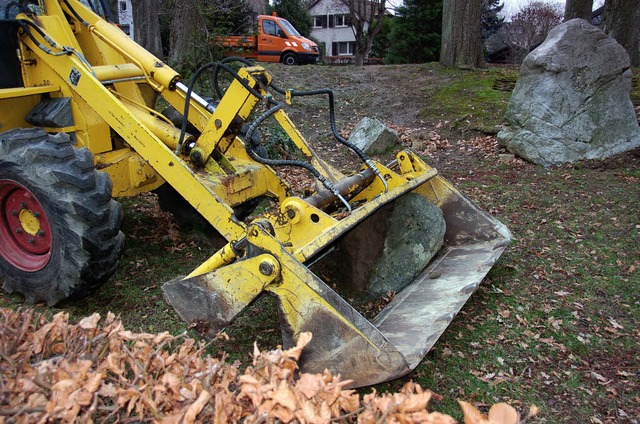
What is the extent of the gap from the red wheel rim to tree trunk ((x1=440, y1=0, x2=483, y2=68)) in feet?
34.4

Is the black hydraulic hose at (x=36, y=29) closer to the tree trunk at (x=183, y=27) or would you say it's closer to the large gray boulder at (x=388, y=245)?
the large gray boulder at (x=388, y=245)

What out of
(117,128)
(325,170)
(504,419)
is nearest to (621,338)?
(325,170)

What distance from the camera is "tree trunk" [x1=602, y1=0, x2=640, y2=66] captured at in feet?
43.1

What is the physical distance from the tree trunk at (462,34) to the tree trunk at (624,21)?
324cm

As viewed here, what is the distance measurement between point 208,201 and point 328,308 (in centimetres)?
122

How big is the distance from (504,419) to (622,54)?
8.19 meters

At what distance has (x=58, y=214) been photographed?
4.18 m

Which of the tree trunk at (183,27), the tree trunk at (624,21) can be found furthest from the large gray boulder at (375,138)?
the tree trunk at (624,21)

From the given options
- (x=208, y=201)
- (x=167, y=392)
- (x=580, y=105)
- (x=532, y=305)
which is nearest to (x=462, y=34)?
(x=580, y=105)

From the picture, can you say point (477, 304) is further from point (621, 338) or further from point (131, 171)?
point (131, 171)

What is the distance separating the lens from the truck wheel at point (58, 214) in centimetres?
414

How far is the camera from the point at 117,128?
436cm

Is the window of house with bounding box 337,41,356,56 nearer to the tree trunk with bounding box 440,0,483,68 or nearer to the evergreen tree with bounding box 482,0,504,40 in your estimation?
the evergreen tree with bounding box 482,0,504,40

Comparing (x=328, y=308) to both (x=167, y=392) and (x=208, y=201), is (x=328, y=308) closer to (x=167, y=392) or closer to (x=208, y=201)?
(x=208, y=201)
